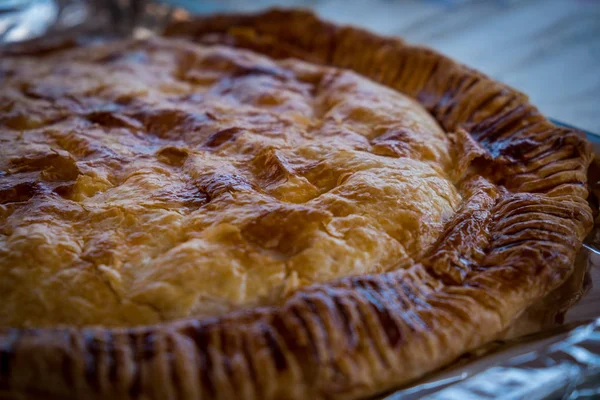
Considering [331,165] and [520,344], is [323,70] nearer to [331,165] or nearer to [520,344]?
[331,165]

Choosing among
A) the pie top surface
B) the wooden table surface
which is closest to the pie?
the pie top surface

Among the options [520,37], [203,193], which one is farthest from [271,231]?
[520,37]

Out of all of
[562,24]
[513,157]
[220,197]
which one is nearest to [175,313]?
[220,197]

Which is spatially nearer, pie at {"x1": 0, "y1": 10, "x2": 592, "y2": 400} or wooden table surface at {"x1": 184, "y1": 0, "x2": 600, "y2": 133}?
pie at {"x1": 0, "y1": 10, "x2": 592, "y2": 400}

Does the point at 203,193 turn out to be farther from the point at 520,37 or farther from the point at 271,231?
the point at 520,37

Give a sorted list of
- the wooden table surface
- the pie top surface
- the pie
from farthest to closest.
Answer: the wooden table surface → the pie top surface → the pie

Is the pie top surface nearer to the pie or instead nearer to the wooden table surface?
the pie
